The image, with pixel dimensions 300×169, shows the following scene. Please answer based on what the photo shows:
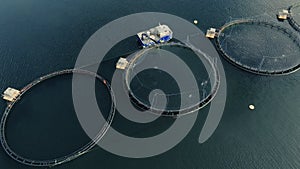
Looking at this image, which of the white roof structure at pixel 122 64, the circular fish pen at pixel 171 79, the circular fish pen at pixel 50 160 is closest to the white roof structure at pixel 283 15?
the circular fish pen at pixel 171 79

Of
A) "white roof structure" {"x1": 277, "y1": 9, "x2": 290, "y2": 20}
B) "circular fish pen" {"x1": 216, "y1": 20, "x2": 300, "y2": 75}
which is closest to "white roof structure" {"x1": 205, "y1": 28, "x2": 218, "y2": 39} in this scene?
"circular fish pen" {"x1": 216, "y1": 20, "x2": 300, "y2": 75}

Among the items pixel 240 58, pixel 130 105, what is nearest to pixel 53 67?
pixel 130 105

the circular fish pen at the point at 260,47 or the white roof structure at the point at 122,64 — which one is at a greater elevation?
the white roof structure at the point at 122,64

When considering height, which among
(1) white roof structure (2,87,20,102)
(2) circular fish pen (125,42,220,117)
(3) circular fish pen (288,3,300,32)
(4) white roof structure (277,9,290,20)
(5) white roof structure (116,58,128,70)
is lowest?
(3) circular fish pen (288,3,300,32)

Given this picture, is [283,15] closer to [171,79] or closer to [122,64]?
[171,79]

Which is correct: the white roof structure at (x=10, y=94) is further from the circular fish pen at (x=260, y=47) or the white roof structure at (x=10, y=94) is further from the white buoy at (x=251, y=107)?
the white buoy at (x=251, y=107)

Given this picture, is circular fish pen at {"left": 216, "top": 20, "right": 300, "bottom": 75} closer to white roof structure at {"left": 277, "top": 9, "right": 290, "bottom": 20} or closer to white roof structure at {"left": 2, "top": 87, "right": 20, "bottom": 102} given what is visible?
white roof structure at {"left": 277, "top": 9, "right": 290, "bottom": 20}

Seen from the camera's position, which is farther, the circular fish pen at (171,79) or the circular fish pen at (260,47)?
the circular fish pen at (260,47)

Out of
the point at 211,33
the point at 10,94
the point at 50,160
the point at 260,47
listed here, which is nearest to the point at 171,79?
the point at 211,33
